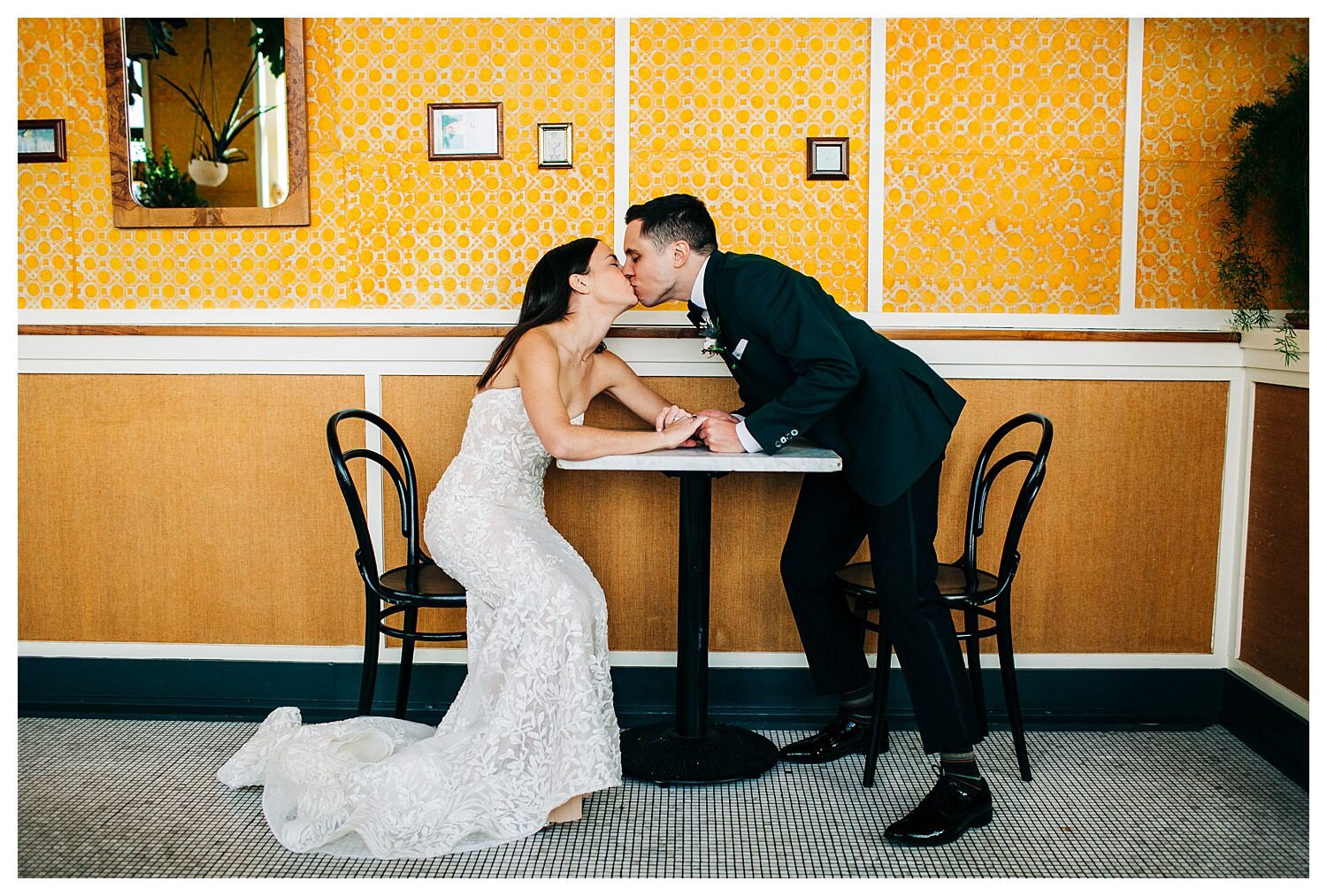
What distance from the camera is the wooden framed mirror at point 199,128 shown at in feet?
10.9

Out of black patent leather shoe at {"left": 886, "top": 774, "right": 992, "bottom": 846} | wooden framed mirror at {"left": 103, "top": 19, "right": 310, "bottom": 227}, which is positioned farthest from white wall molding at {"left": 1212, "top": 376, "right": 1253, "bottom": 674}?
wooden framed mirror at {"left": 103, "top": 19, "right": 310, "bottom": 227}

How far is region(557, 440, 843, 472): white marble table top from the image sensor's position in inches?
99.7

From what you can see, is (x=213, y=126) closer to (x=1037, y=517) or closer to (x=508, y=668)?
(x=508, y=668)

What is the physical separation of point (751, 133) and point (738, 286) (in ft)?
2.62

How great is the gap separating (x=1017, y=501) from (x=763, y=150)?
1300 millimetres

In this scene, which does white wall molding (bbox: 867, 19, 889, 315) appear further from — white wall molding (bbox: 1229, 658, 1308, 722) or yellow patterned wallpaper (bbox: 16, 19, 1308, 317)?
white wall molding (bbox: 1229, 658, 1308, 722)

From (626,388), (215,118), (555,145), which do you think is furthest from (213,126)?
(626,388)

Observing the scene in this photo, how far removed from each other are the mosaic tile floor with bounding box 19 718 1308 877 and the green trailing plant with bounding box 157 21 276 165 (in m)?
1.82

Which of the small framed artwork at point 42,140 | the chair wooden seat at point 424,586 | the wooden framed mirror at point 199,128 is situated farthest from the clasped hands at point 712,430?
the small framed artwork at point 42,140

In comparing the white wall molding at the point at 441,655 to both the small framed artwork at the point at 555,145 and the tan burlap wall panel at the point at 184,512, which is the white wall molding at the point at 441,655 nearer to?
the tan burlap wall panel at the point at 184,512

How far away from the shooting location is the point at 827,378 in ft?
8.58

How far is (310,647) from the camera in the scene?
3488mm
